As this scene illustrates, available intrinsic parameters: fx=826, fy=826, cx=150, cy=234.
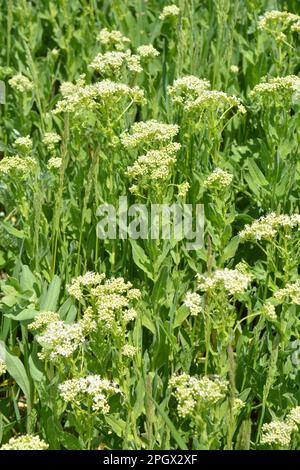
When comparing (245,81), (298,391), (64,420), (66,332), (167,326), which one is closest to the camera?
(66,332)

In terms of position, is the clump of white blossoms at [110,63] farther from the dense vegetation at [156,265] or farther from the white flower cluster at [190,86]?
the white flower cluster at [190,86]

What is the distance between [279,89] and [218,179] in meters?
0.77

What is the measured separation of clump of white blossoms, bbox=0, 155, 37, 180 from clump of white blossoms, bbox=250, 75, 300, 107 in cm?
117

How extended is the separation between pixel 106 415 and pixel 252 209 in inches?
66.5

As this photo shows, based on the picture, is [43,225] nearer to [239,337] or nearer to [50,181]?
[50,181]

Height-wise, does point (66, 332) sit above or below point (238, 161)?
below

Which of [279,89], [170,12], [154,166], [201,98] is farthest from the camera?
[170,12]

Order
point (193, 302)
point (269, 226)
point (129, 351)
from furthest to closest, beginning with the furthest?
point (269, 226)
point (193, 302)
point (129, 351)

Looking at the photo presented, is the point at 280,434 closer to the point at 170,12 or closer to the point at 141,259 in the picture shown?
the point at 141,259

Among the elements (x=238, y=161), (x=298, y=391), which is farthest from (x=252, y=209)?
(x=298, y=391)

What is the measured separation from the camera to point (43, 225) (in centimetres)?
405

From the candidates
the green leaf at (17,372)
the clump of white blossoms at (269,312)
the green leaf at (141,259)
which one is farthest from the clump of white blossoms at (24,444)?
the green leaf at (141,259)
